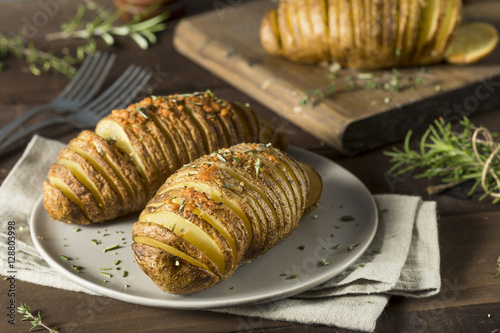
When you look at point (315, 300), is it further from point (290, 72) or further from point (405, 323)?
point (290, 72)

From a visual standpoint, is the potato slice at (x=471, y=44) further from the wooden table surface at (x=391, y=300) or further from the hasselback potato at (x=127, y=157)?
the hasselback potato at (x=127, y=157)

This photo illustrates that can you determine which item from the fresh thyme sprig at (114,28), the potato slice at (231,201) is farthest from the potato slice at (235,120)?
the fresh thyme sprig at (114,28)

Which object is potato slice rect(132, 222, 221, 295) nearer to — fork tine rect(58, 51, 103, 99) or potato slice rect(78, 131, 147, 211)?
potato slice rect(78, 131, 147, 211)

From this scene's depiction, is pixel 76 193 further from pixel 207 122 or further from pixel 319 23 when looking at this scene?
pixel 319 23

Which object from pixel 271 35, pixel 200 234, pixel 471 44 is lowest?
pixel 471 44

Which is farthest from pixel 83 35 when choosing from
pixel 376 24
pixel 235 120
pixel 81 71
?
pixel 235 120

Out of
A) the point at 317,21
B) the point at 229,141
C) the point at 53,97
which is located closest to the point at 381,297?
the point at 229,141
